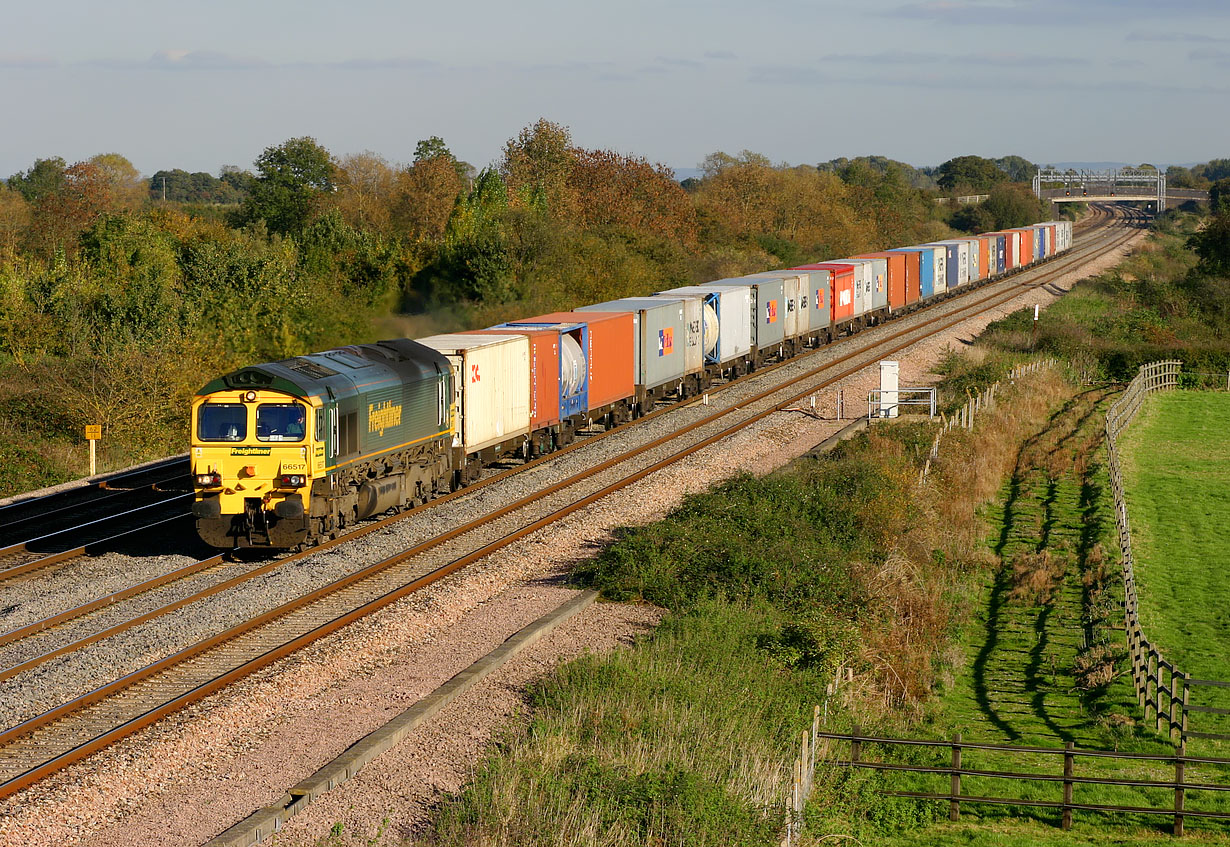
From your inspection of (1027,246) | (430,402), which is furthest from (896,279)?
(430,402)

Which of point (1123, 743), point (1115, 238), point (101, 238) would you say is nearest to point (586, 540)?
point (1123, 743)

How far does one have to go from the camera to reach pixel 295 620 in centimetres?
1930

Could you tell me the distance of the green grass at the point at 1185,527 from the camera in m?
24.4

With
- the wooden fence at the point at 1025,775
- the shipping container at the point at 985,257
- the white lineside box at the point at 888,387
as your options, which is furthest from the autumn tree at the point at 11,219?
the shipping container at the point at 985,257

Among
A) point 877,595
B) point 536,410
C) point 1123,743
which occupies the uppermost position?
point 536,410

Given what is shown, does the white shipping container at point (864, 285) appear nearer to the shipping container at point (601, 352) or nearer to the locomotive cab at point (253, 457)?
the shipping container at point (601, 352)

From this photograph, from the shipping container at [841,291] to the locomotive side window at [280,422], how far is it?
3736 centimetres

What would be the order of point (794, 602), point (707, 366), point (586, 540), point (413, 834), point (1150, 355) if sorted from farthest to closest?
point (1150, 355) → point (707, 366) → point (586, 540) → point (794, 602) → point (413, 834)

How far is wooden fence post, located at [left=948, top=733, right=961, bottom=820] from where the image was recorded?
50.2ft

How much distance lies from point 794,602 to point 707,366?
24.5 m

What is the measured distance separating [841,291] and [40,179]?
9636 centimetres

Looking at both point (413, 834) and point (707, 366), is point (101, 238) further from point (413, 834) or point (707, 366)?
point (413, 834)

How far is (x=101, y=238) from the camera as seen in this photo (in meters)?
61.6

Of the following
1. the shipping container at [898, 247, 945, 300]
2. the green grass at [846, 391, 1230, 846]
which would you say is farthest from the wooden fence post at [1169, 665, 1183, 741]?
the shipping container at [898, 247, 945, 300]
